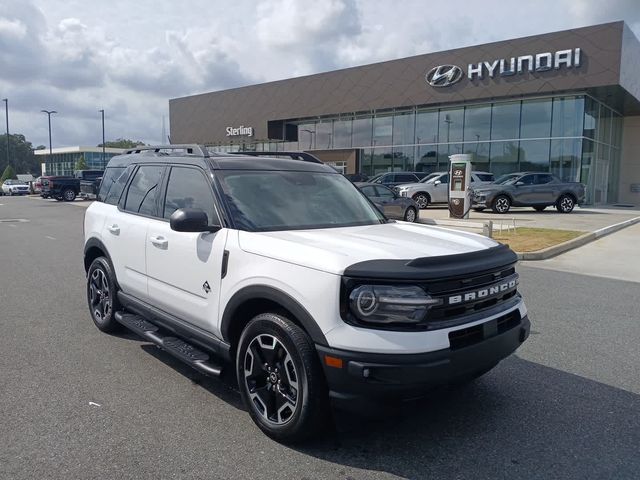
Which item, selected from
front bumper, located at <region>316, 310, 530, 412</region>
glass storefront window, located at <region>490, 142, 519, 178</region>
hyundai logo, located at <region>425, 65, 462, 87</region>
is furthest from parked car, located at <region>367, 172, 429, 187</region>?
front bumper, located at <region>316, 310, 530, 412</region>

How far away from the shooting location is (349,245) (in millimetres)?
3293

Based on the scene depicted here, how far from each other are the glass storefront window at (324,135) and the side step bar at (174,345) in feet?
113

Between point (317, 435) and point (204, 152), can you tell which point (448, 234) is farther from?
point (204, 152)

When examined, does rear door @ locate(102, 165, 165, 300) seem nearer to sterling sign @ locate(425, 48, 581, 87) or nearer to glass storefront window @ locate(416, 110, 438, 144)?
sterling sign @ locate(425, 48, 581, 87)

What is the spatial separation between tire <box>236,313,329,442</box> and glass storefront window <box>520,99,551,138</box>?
28.1 metres

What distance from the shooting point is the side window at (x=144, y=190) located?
4730 millimetres

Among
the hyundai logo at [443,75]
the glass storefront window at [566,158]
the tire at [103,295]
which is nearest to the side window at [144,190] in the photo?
the tire at [103,295]

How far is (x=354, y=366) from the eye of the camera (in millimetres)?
2809

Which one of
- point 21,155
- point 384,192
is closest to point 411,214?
point 384,192

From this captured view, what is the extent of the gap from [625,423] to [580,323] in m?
2.65

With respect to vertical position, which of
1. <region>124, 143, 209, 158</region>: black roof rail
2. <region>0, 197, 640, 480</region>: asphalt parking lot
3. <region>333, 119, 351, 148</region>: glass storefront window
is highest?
<region>333, 119, 351, 148</region>: glass storefront window

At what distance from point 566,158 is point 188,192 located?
88.5 feet

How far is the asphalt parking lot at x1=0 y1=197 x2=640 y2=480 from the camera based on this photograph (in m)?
3.01

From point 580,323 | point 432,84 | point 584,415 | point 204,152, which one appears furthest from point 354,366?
point 432,84
